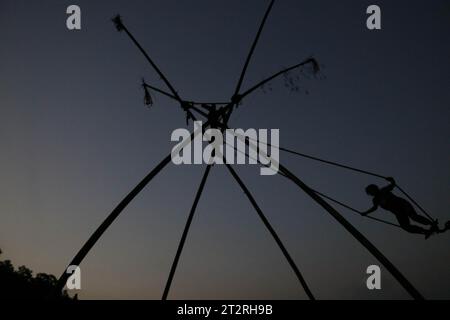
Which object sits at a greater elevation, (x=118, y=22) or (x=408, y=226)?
(x=118, y=22)

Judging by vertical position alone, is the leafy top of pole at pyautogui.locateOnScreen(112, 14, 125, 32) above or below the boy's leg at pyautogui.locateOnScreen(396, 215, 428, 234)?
above

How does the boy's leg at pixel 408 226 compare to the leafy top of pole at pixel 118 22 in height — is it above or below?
below
